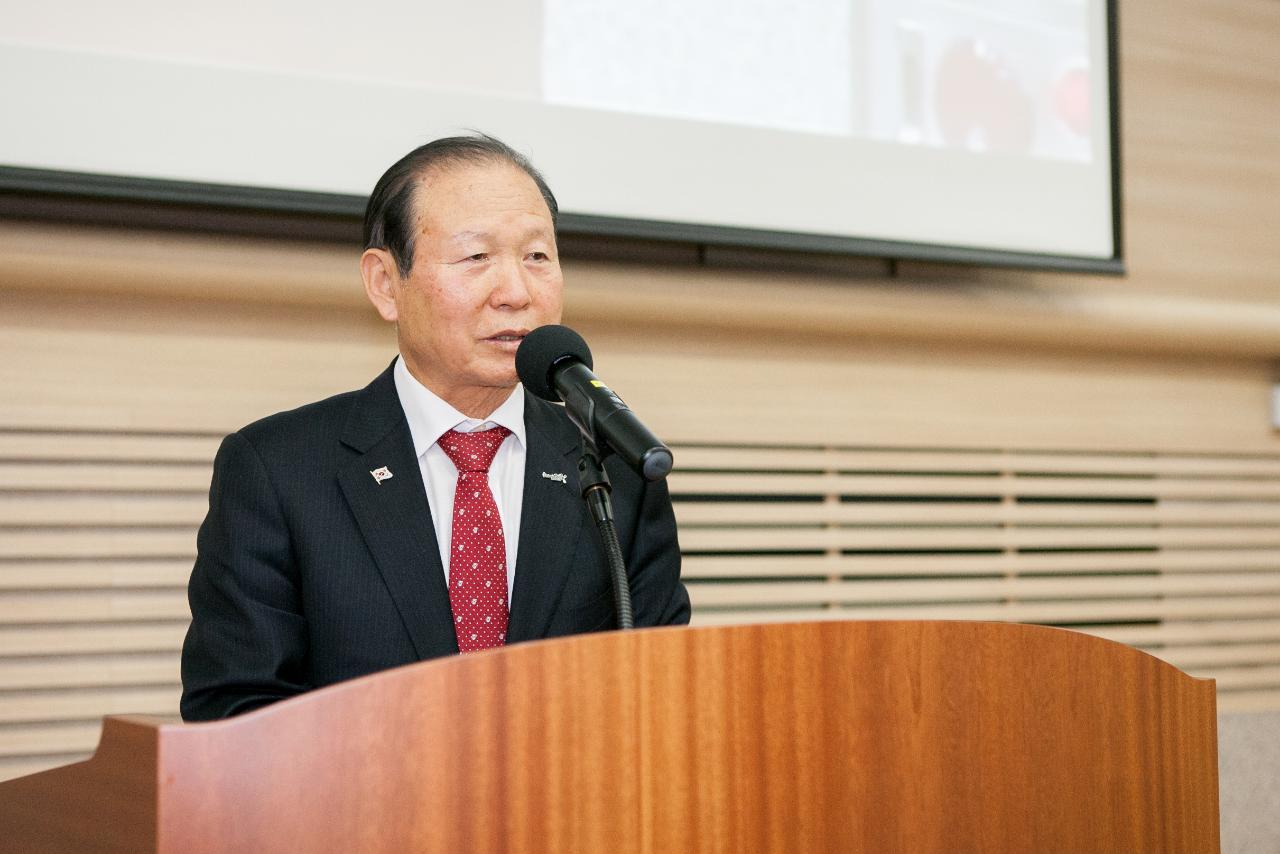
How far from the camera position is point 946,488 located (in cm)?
287

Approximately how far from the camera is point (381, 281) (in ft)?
6.04

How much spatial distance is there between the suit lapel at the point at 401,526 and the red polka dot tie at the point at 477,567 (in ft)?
0.12

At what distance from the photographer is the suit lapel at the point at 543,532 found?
5.33ft

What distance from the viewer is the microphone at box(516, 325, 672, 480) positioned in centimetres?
108

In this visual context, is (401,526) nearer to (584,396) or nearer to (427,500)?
(427,500)

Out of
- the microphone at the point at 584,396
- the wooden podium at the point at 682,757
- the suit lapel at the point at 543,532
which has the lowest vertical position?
the wooden podium at the point at 682,757

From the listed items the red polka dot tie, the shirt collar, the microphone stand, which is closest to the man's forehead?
the shirt collar

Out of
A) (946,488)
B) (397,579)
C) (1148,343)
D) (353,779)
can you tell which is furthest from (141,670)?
(1148,343)

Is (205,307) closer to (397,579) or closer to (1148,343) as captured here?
(397,579)

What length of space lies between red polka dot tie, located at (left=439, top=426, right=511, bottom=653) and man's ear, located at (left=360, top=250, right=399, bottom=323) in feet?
0.97

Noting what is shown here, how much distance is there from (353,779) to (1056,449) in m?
2.50

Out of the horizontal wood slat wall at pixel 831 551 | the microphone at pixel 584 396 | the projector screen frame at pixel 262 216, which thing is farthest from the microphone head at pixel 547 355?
the projector screen frame at pixel 262 216

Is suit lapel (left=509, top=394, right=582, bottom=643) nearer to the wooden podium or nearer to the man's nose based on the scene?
the man's nose

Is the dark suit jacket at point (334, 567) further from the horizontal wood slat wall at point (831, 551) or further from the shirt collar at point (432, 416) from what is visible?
the horizontal wood slat wall at point (831, 551)
